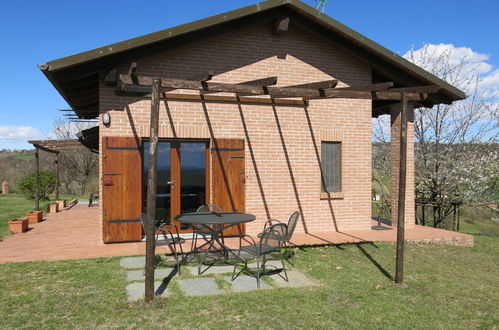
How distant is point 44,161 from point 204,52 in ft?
84.4

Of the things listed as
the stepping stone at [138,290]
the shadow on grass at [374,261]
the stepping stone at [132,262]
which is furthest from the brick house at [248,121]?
the stepping stone at [138,290]

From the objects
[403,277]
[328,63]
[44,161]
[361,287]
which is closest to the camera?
[361,287]

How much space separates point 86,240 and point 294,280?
14.2ft

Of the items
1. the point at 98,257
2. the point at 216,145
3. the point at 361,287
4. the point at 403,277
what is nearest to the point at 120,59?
the point at 216,145

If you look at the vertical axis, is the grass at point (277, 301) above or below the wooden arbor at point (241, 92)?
below

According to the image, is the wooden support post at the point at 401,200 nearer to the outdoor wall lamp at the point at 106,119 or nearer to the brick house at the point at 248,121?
the brick house at the point at 248,121

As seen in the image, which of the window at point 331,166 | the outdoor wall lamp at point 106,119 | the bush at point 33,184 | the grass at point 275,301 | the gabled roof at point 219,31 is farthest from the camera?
the bush at point 33,184

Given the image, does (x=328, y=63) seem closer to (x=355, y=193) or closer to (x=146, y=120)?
(x=355, y=193)

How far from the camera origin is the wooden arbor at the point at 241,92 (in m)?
4.07

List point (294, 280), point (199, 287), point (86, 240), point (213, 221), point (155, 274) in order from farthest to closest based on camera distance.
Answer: point (86, 240) < point (213, 221) < point (155, 274) < point (294, 280) < point (199, 287)

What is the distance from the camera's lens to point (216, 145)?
24.0 ft

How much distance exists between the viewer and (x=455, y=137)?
1340 cm

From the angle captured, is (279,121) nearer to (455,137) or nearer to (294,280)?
(294,280)

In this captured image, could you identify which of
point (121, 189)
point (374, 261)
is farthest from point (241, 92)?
point (374, 261)
